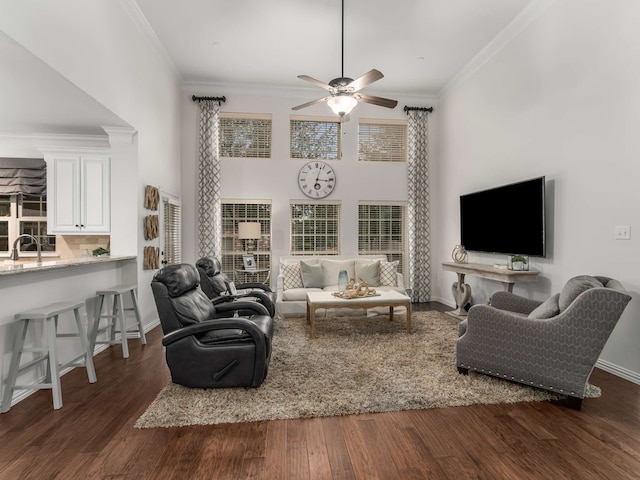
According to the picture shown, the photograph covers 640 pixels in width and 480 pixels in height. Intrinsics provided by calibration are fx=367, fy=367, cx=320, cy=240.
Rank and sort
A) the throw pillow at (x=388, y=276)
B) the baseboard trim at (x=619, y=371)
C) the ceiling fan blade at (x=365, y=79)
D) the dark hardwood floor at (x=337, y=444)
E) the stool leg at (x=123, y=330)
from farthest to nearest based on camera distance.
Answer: the throw pillow at (x=388, y=276)
the stool leg at (x=123, y=330)
the ceiling fan blade at (x=365, y=79)
the baseboard trim at (x=619, y=371)
the dark hardwood floor at (x=337, y=444)

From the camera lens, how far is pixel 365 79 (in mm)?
3828

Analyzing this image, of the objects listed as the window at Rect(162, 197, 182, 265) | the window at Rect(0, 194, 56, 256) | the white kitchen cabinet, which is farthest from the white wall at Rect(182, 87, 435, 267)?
the window at Rect(0, 194, 56, 256)

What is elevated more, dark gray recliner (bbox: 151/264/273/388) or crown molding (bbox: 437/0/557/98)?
crown molding (bbox: 437/0/557/98)

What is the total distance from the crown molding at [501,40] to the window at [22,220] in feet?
22.6

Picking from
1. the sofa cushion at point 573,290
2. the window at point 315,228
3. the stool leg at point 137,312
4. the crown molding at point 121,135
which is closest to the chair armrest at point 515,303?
the sofa cushion at point 573,290

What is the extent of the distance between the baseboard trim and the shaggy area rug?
0.55m

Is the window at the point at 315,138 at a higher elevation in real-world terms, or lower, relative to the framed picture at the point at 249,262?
higher

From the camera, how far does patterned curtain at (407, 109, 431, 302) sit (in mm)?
6918

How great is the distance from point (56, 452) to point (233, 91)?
19.5 ft

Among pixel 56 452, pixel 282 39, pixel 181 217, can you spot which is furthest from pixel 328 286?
pixel 56 452

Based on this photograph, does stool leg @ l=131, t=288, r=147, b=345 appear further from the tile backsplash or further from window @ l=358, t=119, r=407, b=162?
window @ l=358, t=119, r=407, b=162

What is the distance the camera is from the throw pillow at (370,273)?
19.9 ft

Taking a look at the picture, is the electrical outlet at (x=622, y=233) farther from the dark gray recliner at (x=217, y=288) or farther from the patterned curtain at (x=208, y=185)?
the patterned curtain at (x=208, y=185)

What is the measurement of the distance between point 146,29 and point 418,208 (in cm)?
511
